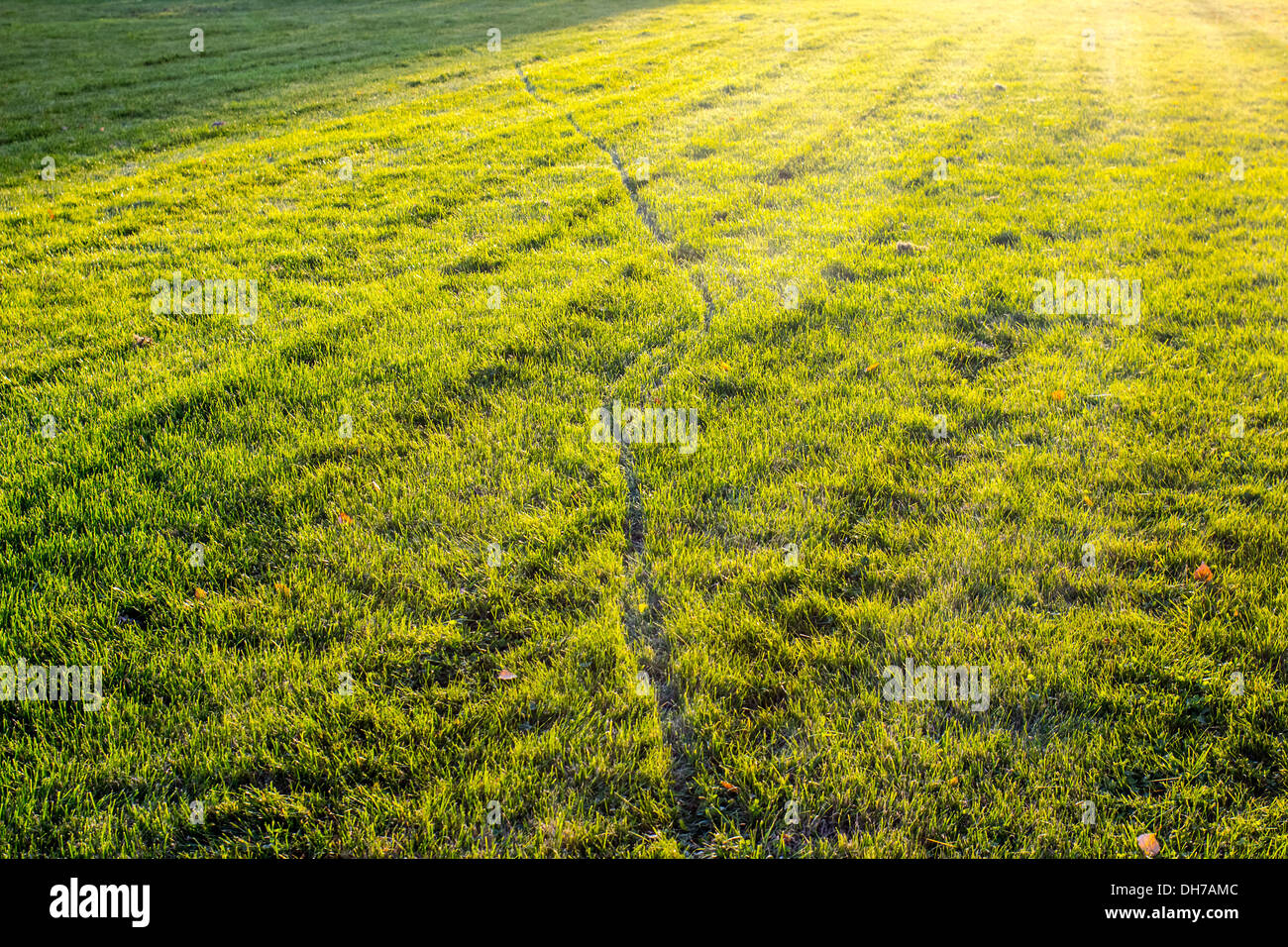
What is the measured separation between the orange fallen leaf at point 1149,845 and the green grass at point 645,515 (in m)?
0.06

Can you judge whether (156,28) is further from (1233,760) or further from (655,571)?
(1233,760)

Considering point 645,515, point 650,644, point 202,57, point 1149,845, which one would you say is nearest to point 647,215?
point 645,515

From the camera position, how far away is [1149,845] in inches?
110

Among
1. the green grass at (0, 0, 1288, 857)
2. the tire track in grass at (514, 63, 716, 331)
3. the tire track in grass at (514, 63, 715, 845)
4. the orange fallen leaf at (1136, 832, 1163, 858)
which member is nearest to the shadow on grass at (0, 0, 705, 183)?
the green grass at (0, 0, 1288, 857)

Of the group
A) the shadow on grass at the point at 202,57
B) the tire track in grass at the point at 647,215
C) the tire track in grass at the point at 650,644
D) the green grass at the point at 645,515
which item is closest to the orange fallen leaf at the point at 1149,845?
the green grass at the point at 645,515

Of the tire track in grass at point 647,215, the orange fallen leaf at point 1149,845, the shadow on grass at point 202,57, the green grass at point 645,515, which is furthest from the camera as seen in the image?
the shadow on grass at point 202,57

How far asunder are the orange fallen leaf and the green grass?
0.20 feet

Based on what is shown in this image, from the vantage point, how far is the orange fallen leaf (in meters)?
2.79

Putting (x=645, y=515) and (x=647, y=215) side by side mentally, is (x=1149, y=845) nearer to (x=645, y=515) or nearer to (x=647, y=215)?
(x=645, y=515)

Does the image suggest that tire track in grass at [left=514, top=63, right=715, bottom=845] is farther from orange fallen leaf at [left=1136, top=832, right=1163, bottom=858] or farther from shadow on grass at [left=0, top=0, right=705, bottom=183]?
shadow on grass at [left=0, top=0, right=705, bottom=183]

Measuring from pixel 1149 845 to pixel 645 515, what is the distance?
2.83m

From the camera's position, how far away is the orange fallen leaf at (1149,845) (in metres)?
2.79

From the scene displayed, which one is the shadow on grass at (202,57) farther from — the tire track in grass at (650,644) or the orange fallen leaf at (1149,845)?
the orange fallen leaf at (1149,845)
